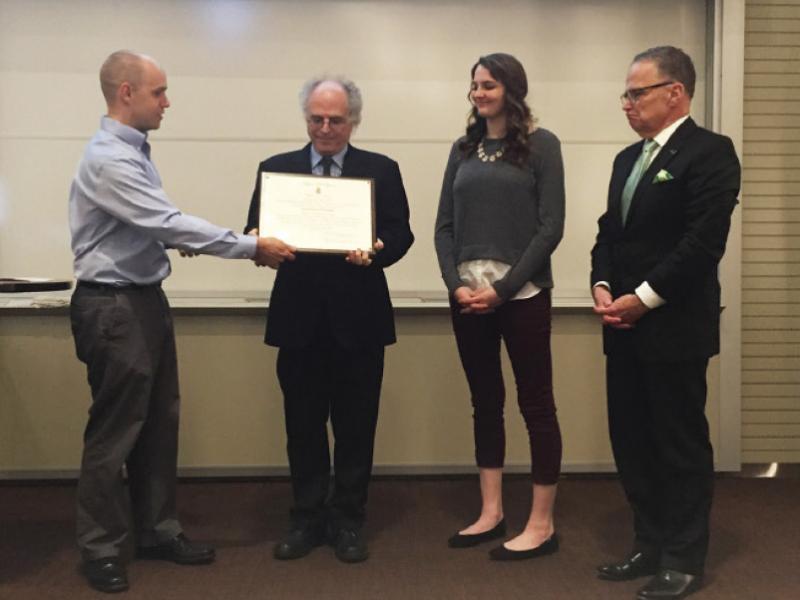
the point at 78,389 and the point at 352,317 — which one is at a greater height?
the point at 352,317

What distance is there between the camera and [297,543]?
9.35 feet

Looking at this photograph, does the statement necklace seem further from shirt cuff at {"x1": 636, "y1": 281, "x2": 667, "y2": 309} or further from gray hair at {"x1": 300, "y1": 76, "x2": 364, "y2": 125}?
shirt cuff at {"x1": 636, "y1": 281, "x2": 667, "y2": 309}

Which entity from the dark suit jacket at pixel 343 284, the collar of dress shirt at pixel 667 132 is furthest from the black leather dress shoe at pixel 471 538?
the collar of dress shirt at pixel 667 132

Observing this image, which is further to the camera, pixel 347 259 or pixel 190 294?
pixel 190 294

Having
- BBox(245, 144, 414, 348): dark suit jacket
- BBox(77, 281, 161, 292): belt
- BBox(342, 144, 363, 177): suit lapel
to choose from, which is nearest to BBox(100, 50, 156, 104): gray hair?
BBox(245, 144, 414, 348): dark suit jacket

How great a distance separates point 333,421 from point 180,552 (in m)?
0.63

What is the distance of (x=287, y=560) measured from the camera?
2.82 m

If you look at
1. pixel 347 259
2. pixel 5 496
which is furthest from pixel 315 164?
pixel 5 496

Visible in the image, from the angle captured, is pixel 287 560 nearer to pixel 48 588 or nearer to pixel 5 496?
pixel 48 588

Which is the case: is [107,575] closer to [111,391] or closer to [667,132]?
[111,391]

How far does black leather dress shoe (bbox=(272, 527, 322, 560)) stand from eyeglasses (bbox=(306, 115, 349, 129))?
51.1 inches

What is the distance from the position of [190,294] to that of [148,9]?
1.21 metres

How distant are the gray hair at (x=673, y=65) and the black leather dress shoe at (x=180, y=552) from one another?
1.98 metres

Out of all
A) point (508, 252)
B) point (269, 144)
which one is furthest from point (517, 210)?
point (269, 144)
